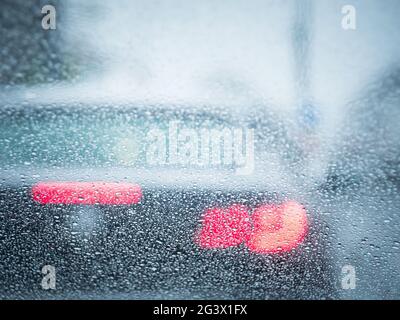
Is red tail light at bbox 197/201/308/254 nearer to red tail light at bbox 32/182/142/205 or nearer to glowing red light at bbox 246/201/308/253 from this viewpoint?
glowing red light at bbox 246/201/308/253

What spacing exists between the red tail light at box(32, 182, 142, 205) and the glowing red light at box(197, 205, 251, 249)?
177 mm

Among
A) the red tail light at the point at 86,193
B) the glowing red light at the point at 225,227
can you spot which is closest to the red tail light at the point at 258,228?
the glowing red light at the point at 225,227

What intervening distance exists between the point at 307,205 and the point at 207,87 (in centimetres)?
37

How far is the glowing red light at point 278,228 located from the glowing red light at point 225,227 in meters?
0.02

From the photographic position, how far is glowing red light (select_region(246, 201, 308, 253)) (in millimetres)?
1134

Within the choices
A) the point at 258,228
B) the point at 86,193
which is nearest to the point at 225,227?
the point at 258,228

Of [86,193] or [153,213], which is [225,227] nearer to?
[153,213]

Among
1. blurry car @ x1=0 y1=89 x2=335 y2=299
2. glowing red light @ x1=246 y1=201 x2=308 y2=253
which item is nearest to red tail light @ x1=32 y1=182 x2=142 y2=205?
blurry car @ x1=0 y1=89 x2=335 y2=299

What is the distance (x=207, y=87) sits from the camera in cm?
112

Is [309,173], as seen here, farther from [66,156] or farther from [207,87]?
[66,156]

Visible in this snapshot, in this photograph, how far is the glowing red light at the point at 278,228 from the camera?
113 centimetres

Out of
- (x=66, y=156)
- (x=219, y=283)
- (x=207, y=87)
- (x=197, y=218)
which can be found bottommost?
(x=219, y=283)

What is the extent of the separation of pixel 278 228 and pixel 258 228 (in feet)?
0.16

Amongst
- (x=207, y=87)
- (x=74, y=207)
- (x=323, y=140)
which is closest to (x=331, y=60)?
(x=323, y=140)
